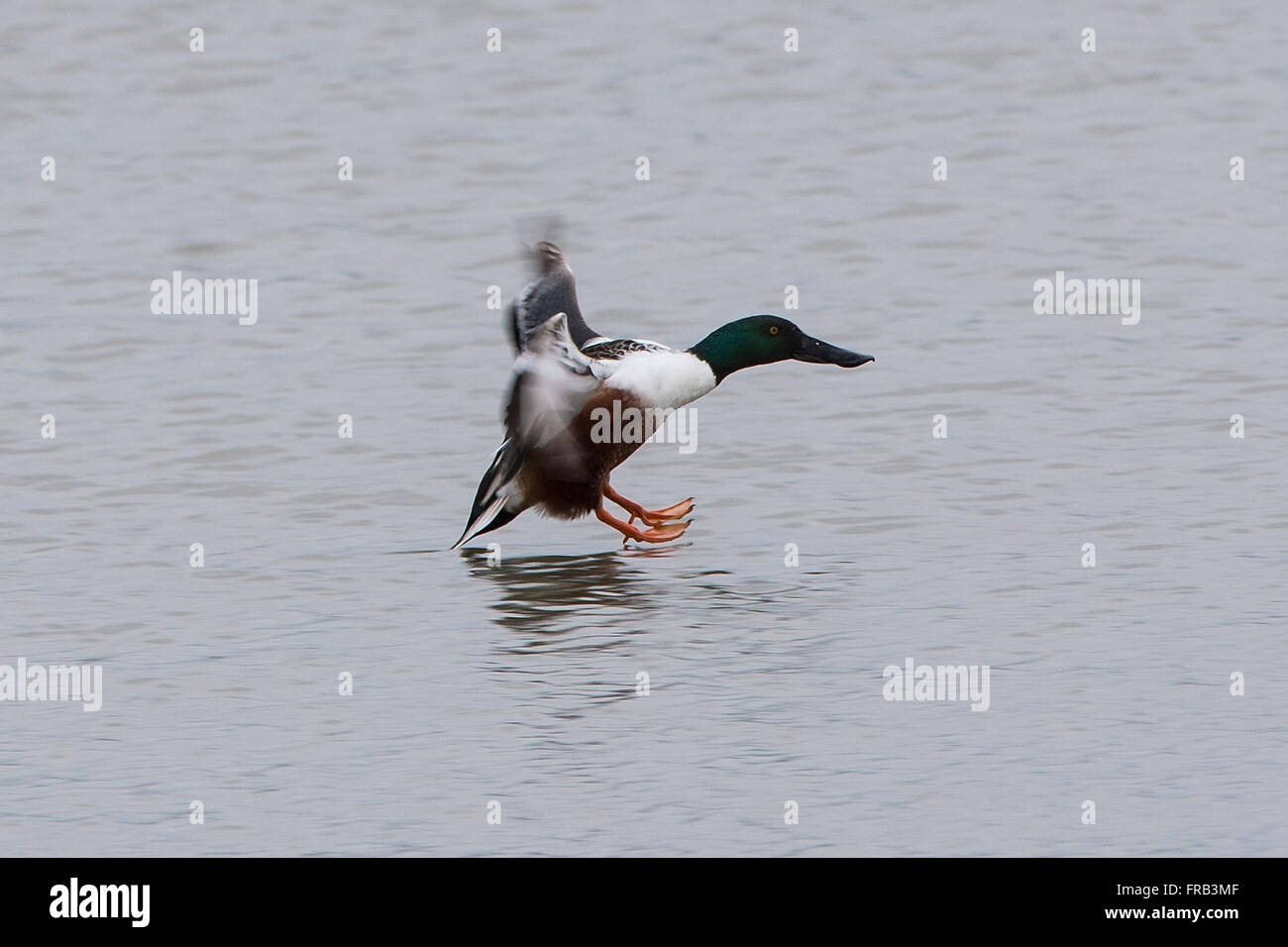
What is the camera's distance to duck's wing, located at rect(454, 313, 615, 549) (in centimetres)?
1012

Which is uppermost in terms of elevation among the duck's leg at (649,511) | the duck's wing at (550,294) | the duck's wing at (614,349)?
the duck's wing at (550,294)

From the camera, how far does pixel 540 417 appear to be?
34.4 feet

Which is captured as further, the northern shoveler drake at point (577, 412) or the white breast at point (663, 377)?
the white breast at point (663, 377)

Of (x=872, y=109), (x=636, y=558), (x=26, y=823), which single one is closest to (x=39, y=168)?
(x=872, y=109)

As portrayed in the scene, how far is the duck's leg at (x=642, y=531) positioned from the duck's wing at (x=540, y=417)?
0.25 m

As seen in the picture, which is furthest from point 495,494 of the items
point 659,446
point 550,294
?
point 659,446

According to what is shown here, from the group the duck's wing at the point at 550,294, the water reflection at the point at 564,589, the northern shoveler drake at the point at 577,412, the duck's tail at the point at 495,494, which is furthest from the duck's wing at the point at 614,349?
the water reflection at the point at 564,589

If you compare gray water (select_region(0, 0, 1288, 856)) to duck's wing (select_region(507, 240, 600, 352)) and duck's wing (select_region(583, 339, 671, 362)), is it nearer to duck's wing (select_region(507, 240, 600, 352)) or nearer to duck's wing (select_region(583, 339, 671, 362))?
duck's wing (select_region(507, 240, 600, 352))

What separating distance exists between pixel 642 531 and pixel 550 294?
130 centimetres

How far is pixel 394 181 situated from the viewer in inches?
739

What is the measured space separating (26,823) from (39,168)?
43.3 ft

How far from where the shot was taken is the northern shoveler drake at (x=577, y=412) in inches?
406

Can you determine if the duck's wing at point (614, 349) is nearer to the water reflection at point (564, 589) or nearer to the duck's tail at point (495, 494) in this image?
the duck's tail at point (495, 494)

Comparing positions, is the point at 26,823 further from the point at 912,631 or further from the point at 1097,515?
the point at 1097,515
